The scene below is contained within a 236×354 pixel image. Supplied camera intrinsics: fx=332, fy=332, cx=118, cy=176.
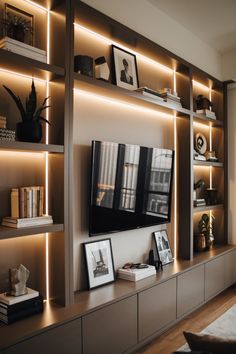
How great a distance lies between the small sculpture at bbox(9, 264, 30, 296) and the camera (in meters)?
2.07

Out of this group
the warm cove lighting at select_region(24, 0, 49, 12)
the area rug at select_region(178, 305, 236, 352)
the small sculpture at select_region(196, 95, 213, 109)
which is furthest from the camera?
the small sculpture at select_region(196, 95, 213, 109)

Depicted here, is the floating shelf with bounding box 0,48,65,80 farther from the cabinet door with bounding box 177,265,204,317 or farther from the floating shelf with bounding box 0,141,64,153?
the cabinet door with bounding box 177,265,204,317

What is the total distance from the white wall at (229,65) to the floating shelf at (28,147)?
3.07 m

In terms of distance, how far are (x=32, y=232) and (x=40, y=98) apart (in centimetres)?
96

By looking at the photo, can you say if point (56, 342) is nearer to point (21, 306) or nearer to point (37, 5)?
point (21, 306)

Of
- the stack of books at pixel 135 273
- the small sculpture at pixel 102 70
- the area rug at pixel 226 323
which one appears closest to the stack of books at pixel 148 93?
the small sculpture at pixel 102 70

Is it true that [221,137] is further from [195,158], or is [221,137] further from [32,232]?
[32,232]

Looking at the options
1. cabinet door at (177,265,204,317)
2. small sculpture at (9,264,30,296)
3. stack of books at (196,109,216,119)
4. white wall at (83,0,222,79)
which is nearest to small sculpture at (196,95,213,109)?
stack of books at (196,109,216,119)

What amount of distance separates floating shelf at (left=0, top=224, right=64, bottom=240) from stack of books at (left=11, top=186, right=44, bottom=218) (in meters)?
0.10

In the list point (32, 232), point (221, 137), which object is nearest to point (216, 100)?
point (221, 137)

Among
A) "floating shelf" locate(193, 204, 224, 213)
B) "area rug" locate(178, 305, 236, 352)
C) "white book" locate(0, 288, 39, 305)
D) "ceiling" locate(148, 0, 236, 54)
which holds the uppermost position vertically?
"ceiling" locate(148, 0, 236, 54)

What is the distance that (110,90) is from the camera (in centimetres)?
269

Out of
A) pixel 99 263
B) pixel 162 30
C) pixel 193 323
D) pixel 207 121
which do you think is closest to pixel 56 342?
pixel 99 263

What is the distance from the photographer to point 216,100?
459cm
